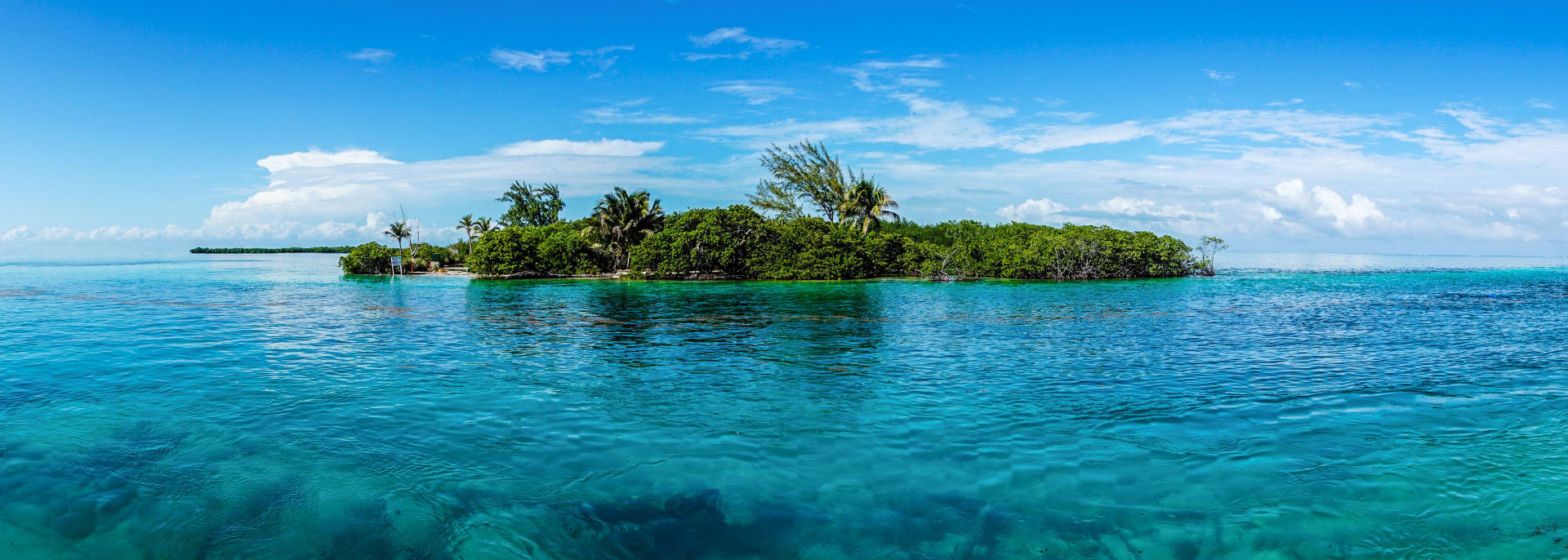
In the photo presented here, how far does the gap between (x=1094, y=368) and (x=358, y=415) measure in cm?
1346

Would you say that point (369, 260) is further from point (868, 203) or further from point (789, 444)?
point (789, 444)

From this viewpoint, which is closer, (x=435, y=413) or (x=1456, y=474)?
(x=1456, y=474)

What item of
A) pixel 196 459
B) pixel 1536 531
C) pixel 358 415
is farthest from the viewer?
pixel 358 415

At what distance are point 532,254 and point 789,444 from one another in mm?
56509

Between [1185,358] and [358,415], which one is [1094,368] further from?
[358,415]

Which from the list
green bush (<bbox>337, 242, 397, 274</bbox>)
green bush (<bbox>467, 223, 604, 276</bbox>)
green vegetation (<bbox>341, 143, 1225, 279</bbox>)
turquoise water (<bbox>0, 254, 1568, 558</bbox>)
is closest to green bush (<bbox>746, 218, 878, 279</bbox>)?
green vegetation (<bbox>341, 143, 1225, 279</bbox>)

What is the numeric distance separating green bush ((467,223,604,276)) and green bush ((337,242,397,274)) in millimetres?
11435

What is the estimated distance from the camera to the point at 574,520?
7.49 metres

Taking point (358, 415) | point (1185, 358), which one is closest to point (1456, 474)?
point (1185, 358)

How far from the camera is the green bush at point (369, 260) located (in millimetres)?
68562

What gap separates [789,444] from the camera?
33.0 ft

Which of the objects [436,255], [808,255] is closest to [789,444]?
[808,255]

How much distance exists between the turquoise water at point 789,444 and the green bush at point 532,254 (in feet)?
126

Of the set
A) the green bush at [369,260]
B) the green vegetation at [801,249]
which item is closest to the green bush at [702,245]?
the green vegetation at [801,249]
